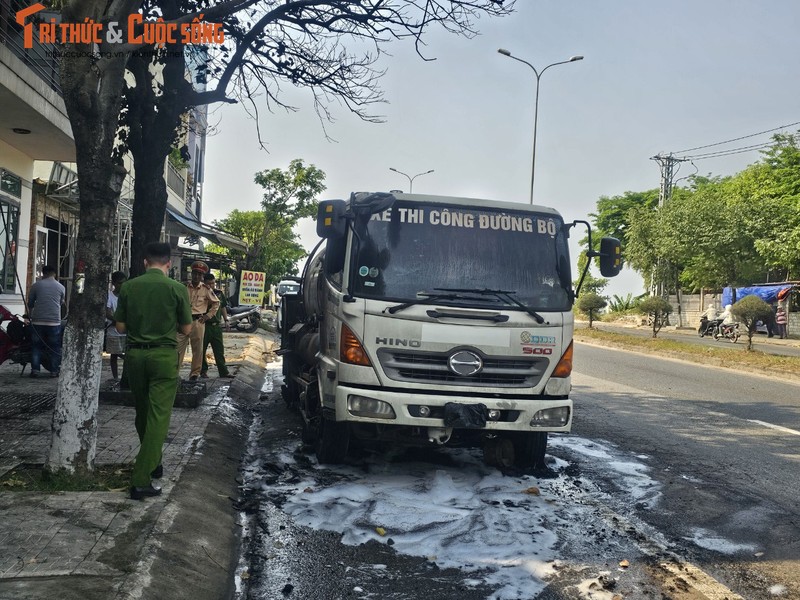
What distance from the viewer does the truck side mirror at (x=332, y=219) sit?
6602 millimetres

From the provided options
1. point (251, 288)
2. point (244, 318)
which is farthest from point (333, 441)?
point (251, 288)

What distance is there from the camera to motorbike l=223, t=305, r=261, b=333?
25.7m

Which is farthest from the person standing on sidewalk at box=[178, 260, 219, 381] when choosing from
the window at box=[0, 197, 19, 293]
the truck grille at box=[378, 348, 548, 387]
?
the truck grille at box=[378, 348, 548, 387]

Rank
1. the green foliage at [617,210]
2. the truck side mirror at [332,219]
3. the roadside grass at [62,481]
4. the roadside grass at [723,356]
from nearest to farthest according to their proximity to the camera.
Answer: the roadside grass at [62,481], the truck side mirror at [332,219], the roadside grass at [723,356], the green foliage at [617,210]

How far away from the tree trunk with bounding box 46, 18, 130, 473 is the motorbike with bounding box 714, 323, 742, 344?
96.8 ft

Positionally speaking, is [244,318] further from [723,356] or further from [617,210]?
[617,210]

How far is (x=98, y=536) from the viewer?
173 inches

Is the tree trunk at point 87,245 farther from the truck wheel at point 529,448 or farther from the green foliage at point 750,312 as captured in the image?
the green foliage at point 750,312

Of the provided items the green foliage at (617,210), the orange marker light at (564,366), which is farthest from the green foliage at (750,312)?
the green foliage at (617,210)

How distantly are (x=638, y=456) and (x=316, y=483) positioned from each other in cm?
338

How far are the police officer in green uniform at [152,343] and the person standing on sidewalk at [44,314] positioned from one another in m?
6.71

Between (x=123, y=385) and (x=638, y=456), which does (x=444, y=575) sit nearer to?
(x=638, y=456)

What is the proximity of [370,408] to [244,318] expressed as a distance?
20.4 metres

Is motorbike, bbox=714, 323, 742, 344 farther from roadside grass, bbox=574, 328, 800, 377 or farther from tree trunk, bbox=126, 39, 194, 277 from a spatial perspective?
tree trunk, bbox=126, 39, 194, 277
